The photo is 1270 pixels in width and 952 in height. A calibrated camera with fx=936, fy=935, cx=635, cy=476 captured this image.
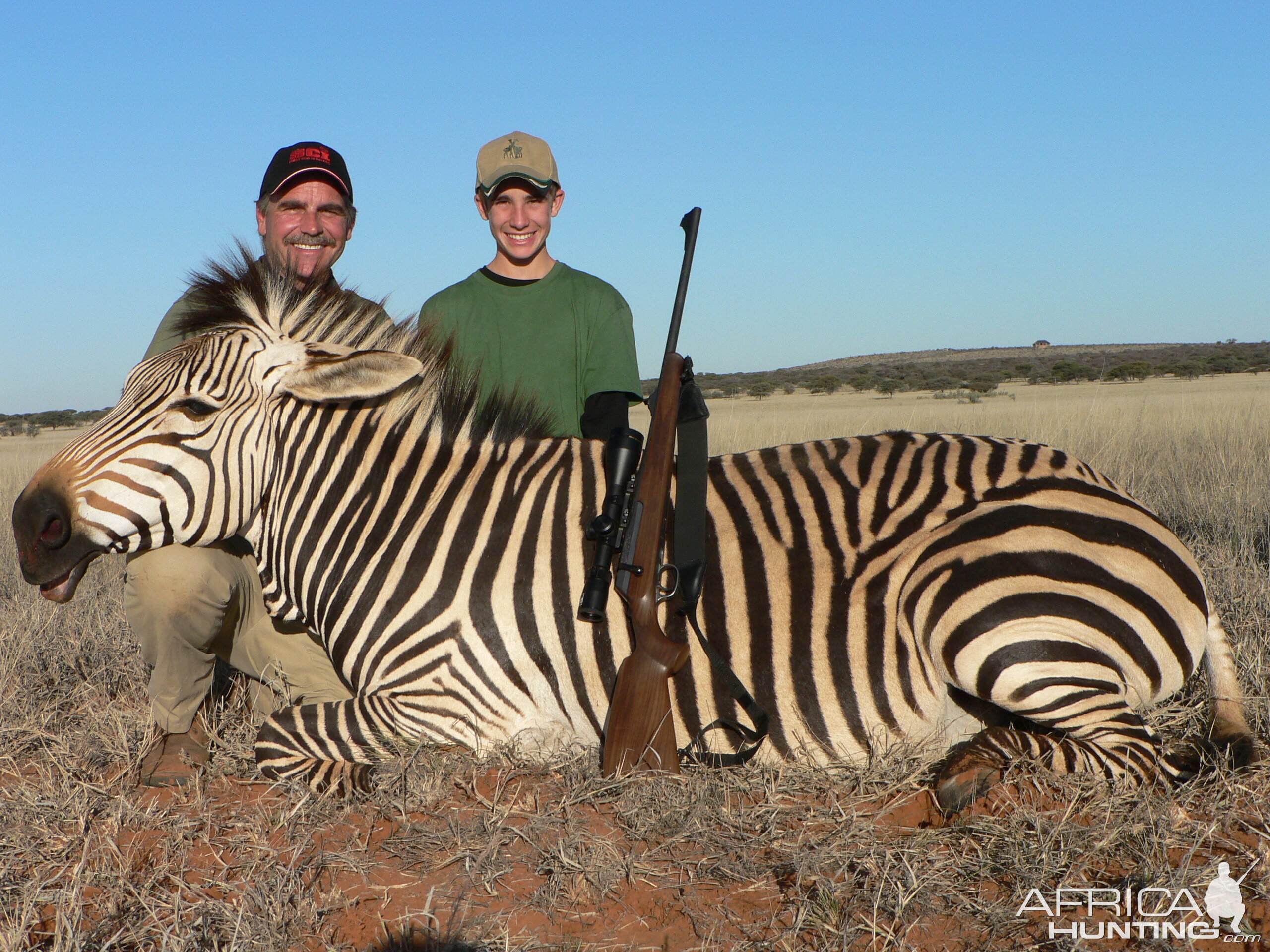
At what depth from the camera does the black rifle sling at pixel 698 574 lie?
3090mm

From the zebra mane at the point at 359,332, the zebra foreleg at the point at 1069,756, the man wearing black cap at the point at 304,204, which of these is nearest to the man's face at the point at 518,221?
the man wearing black cap at the point at 304,204

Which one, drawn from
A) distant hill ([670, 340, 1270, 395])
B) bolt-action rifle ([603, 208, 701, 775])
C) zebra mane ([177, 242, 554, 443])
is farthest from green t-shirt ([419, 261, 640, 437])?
distant hill ([670, 340, 1270, 395])

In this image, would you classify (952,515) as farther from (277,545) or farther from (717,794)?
(277,545)

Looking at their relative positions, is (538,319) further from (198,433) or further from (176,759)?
(176,759)

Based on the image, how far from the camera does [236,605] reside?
4043 mm

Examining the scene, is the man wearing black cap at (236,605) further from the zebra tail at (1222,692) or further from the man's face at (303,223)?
the zebra tail at (1222,692)

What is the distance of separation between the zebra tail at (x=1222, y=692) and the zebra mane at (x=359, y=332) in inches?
102

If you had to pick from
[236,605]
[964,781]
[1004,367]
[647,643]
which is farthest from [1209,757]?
[1004,367]

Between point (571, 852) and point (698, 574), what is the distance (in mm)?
943

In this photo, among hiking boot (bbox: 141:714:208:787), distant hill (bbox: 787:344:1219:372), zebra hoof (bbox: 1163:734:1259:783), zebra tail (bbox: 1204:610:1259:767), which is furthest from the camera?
distant hill (bbox: 787:344:1219:372)

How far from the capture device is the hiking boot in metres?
3.45

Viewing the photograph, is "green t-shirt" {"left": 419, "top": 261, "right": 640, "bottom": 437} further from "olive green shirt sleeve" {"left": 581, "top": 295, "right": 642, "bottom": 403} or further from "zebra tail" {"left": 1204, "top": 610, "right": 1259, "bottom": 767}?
"zebra tail" {"left": 1204, "top": 610, "right": 1259, "bottom": 767}

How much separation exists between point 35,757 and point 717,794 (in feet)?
8.75

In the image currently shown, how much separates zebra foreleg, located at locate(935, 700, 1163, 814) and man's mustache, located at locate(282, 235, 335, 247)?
382 cm
